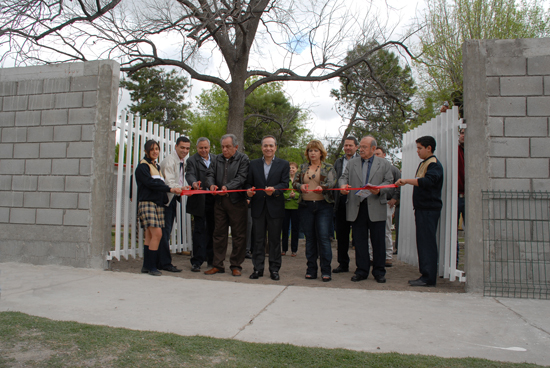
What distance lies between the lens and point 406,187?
7184 millimetres

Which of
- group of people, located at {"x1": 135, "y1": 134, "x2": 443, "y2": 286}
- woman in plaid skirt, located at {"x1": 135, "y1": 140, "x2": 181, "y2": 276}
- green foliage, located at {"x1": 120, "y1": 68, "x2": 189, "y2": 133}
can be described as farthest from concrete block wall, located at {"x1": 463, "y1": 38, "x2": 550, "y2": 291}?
green foliage, located at {"x1": 120, "y1": 68, "x2": 189, "y2": 133}

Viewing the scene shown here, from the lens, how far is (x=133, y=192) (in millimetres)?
6816

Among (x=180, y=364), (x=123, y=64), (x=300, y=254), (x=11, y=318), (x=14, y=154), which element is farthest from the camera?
(x=123, y=64)

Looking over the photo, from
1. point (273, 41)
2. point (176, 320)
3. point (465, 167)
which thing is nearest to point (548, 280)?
point (465, 167)

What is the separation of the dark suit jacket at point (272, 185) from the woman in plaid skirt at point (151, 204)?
3.82 ft

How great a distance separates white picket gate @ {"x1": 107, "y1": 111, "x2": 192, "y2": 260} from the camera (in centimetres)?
652

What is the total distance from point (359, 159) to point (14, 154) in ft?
18.4

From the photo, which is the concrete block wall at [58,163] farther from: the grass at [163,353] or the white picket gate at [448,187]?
the white picket gate at [448,187]

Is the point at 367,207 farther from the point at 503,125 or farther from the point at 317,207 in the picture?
the point at 503,125

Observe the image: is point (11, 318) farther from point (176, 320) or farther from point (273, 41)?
point (273, 41)

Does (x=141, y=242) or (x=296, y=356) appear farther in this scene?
(x=141, y=242)

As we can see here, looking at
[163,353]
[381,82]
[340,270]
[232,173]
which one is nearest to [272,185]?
[232,173]

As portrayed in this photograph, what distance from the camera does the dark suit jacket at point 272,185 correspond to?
5934 mm

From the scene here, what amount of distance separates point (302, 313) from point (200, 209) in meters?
2.96
